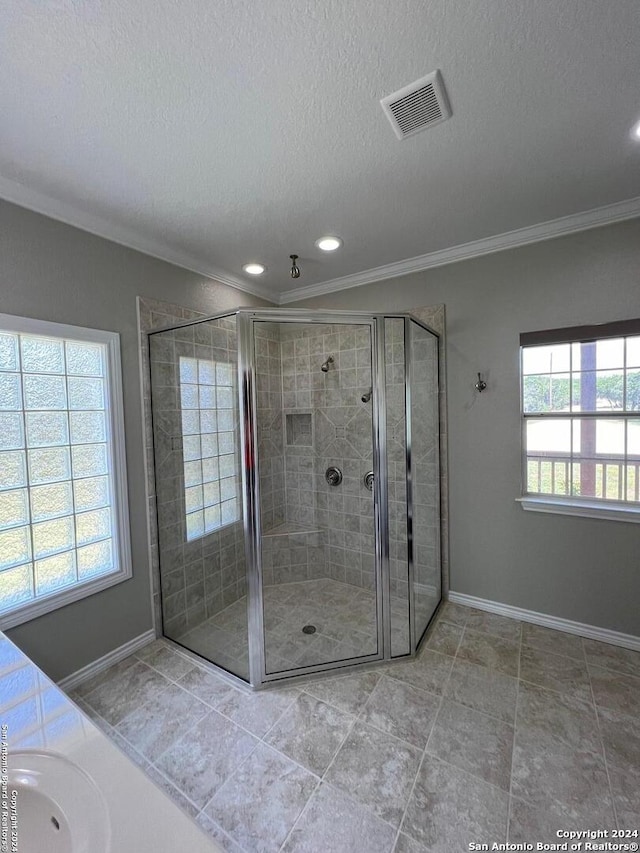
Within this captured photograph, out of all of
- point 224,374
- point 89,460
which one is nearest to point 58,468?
point 89,460

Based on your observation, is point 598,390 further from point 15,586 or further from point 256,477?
point 15,586

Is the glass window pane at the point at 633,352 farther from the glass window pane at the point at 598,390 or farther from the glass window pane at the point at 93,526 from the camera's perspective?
the glass window pane at the point at 93,526

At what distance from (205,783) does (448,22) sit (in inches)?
109

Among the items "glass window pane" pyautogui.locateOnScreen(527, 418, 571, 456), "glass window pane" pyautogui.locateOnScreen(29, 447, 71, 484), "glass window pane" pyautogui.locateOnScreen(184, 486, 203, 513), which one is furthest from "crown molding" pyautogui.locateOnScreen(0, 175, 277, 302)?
"glass window pane" pyautogui.locateOnScreen(527, 418, 571, 456)

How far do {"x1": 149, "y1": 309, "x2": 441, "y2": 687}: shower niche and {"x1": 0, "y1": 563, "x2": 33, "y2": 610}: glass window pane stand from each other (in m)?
0.71

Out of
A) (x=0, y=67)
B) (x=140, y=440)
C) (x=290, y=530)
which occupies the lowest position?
(x=290, y=530)

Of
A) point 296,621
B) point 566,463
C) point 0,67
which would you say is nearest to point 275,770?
point 296,621

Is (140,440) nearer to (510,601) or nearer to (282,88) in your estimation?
(282,88)

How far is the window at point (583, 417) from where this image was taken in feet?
6.81

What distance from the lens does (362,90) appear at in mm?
1229

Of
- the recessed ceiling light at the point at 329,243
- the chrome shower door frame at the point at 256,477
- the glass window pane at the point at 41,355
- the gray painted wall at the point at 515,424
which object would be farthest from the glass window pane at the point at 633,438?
the glass window pane at the point at 41,355

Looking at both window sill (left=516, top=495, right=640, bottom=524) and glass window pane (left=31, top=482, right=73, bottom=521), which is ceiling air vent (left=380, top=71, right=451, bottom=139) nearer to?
window sill (left=516, top=495, right=640, bottom=524)

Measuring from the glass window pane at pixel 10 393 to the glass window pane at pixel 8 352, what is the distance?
4cm

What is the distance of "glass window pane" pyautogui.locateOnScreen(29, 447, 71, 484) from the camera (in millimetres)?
1774
